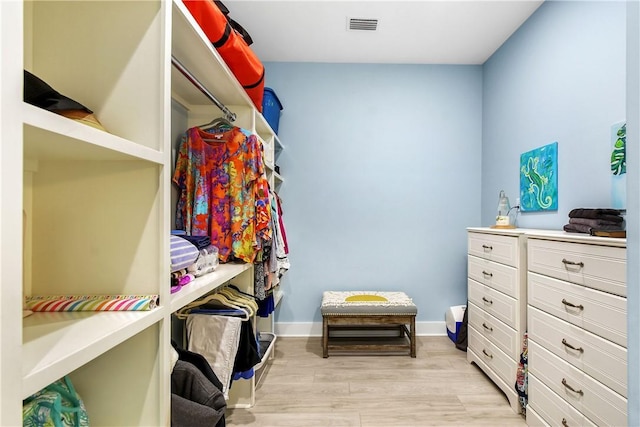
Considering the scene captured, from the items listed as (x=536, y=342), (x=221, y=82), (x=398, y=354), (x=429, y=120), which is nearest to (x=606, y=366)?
(x=536, y=342)

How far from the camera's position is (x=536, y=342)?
1.69 metres

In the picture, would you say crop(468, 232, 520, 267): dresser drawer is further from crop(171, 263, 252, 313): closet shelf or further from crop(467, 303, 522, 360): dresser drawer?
crop(171, 263, 252, 313): closet shelf

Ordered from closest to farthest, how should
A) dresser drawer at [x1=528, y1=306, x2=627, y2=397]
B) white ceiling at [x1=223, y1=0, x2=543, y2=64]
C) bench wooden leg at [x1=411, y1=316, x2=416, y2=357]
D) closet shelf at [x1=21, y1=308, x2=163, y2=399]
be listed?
1. closet shelf at [x1=21, y1=308, x2=163, y2=399]
2. dresser drawer at [x1=528, y1=306, x2=627, y2=397]
3. white ceiling at [x1=223, y1=0, x2=543, y2=64]
4. bench wooden leg at [x1=411, y1=316, x2=416, y2=357]

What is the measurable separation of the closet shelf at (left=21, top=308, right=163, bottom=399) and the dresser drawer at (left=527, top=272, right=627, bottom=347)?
1677 mm

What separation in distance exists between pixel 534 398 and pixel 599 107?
5.55ft

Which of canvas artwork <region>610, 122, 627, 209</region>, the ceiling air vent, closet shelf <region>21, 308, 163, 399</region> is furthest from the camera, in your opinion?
the ceiling air vent

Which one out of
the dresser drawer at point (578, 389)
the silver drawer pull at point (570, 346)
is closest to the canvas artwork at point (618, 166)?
the silver drawer pull at point (570, 346)

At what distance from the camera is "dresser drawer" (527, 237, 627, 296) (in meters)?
1.23

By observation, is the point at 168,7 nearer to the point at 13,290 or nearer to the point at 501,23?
the point at 13,290

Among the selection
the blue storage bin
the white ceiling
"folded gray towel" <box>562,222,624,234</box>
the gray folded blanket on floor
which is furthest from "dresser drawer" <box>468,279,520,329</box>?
the blue storage bin

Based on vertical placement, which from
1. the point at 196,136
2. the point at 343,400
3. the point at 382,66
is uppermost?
the point at 382,66

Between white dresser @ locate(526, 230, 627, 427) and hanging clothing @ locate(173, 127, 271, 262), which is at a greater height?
hanging clothing @ locate(173, 127, 271, 262)

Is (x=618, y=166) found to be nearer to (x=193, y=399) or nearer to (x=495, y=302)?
(x=495, y=302)

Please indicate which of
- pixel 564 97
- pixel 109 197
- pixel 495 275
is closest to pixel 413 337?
pixel 495 275
